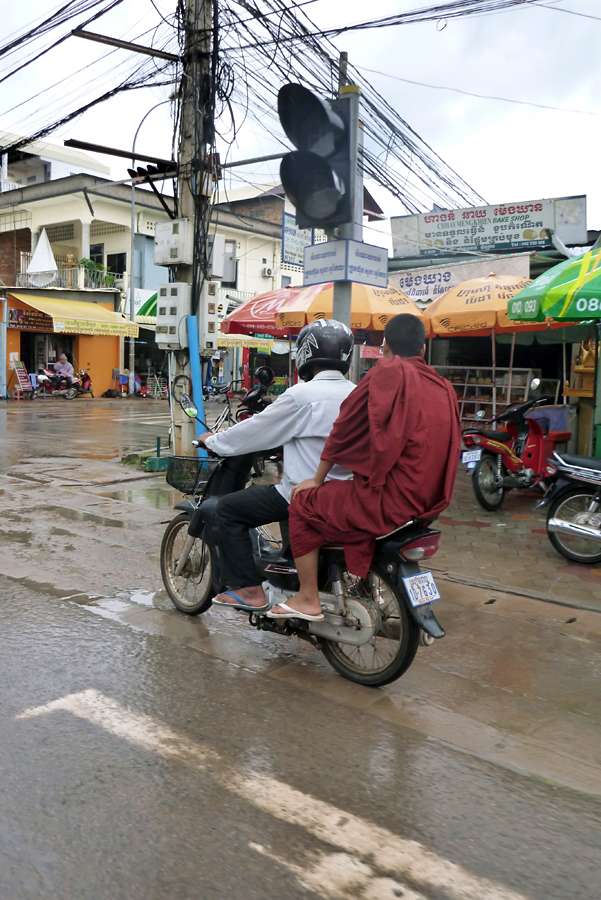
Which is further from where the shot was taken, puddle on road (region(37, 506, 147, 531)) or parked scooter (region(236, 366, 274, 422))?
parked scooter (region(236, 366, 274, 422))

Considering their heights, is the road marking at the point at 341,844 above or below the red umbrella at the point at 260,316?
below

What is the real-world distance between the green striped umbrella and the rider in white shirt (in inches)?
136

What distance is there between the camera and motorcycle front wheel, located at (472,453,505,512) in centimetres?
834

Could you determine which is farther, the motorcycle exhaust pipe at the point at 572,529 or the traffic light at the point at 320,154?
the motorcycle exhaust pipe at the point at 572,529

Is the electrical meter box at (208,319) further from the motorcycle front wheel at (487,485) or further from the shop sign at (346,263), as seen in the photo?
the motorcycle front wheel at (487,485)

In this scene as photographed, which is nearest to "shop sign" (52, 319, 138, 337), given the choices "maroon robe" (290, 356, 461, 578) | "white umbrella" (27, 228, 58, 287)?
"white umbrella" (27, 228, 58, 287)

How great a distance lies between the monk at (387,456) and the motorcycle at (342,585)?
4.9 inches

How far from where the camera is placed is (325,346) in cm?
372

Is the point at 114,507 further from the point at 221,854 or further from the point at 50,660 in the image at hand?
the point at 221,854

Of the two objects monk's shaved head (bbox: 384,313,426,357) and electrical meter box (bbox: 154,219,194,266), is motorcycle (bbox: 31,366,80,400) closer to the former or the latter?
electrical meter box (bbox: 154,219,194,266)

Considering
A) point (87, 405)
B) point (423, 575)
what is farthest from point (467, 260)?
point (87, 405)

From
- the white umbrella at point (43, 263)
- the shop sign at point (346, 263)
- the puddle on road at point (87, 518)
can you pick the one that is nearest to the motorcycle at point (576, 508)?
the shop sign at point (346, 263)

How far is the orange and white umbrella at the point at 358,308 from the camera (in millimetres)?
10164

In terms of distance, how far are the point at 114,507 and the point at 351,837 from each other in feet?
20.0
